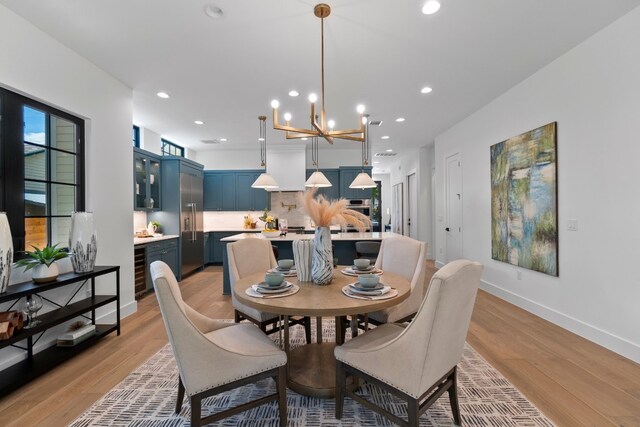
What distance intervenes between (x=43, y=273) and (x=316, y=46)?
3071 millimetres

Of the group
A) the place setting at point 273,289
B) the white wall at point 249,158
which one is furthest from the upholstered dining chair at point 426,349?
the white wall at point 249,158

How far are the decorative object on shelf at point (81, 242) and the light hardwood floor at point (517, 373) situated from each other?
0.78 m

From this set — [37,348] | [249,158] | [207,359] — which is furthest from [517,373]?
[249,158]

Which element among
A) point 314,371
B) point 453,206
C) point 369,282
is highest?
point 453,206

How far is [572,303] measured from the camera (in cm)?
300

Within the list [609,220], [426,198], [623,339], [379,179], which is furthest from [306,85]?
[379,179]

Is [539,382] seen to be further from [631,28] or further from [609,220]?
[631,28]

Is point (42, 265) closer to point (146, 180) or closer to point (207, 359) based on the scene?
point (207, 359)

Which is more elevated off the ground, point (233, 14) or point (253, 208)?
point (233, 14)

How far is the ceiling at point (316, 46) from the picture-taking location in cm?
228

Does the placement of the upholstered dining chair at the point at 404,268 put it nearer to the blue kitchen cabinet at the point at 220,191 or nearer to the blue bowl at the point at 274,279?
the blue bowl at the point at 274,279

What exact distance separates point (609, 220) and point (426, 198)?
15.2ft

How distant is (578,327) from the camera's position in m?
2.92

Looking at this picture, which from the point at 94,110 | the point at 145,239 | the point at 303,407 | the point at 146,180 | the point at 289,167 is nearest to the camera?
the point at 303,407
